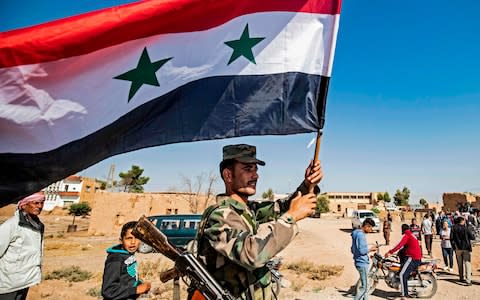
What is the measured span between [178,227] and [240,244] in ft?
40.1

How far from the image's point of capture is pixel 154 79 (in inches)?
93.8

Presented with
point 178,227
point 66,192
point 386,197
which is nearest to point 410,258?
point 178,227

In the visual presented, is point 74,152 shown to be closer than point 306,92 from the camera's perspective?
Yes

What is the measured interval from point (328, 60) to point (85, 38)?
197 centimetres

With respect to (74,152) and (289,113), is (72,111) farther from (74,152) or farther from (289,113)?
(289,113)

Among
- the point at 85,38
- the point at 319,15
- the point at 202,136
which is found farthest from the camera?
the point at 319,15

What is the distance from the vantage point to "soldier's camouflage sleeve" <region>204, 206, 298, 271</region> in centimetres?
160

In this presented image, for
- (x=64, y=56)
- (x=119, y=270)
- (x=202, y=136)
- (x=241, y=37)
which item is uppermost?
(x=241, y=37)

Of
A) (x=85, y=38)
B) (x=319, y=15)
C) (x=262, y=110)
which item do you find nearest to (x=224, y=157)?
(x=262, y=110)

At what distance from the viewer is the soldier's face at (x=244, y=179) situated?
2115 mm

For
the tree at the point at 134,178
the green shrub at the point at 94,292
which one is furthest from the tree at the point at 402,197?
the green shrub at the point at 94,292

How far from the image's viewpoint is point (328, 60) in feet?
8.54

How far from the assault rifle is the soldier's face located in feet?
1.87

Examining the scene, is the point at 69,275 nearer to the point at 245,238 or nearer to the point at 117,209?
the point at 245,238
